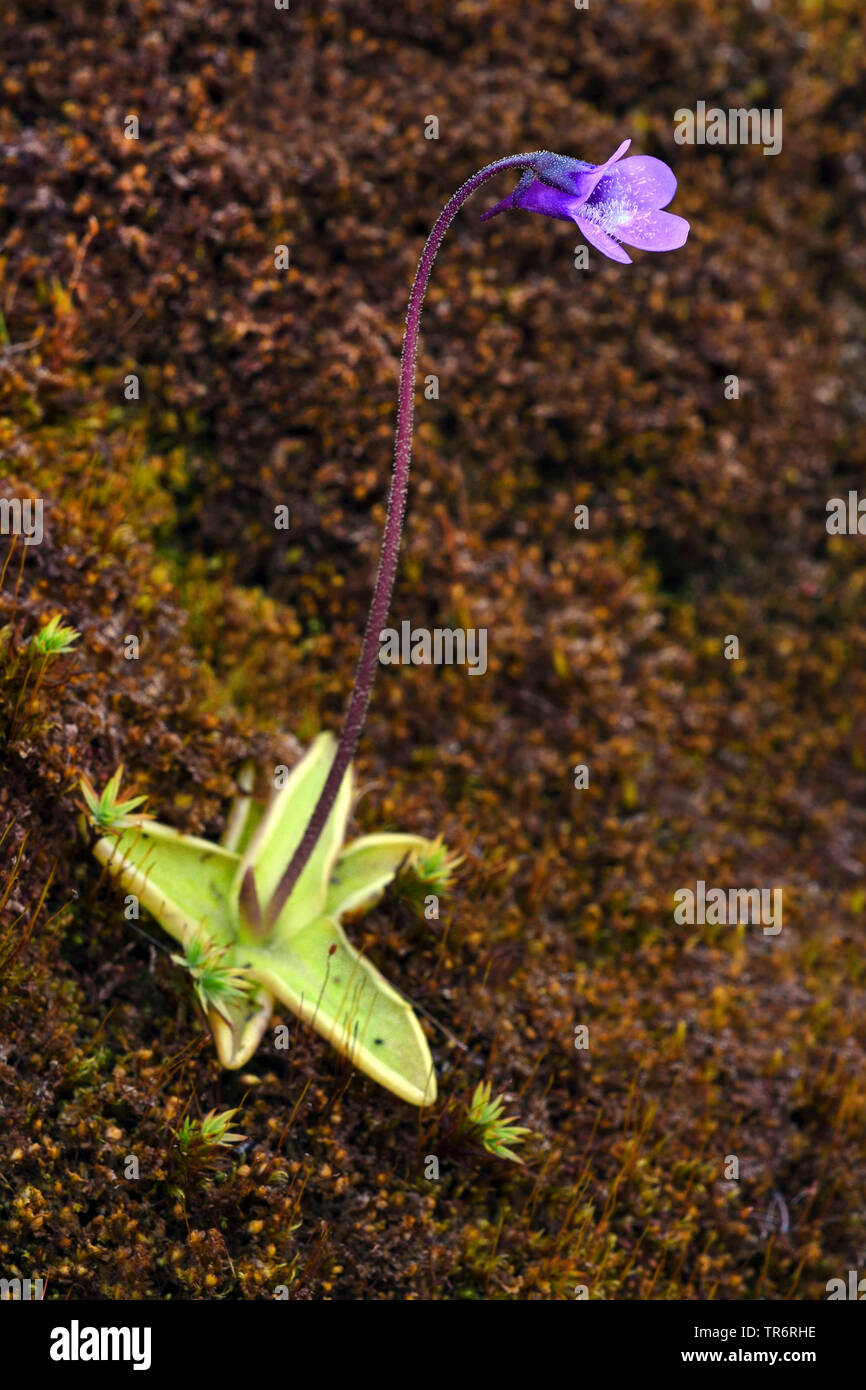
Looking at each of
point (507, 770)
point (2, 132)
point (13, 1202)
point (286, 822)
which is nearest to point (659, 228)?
point (286, 822)

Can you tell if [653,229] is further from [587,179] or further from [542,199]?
[542,199]

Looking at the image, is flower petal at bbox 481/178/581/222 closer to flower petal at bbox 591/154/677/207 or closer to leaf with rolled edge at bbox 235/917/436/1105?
flower petal at bbox 591/154/677/207

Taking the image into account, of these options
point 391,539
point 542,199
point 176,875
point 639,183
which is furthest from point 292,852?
point 639,183

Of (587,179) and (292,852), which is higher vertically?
(587,179)

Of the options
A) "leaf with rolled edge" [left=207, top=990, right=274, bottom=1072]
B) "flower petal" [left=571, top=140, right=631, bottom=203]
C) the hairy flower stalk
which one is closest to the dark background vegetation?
"leaf with rolled edge" [left=207, top=990, right=274, bottom=1072]

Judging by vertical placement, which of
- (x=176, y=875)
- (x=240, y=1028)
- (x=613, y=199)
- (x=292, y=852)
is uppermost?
(x=613, y=199)

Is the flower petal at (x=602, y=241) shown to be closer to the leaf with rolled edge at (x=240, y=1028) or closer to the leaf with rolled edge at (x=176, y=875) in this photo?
the leaf with rolled edge at (x=176, y=875)

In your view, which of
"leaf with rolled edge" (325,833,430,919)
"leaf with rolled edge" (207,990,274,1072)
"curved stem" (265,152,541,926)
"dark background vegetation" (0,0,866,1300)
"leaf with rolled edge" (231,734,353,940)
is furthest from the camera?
"leaf with rolled edge" (325,833,430,919)
